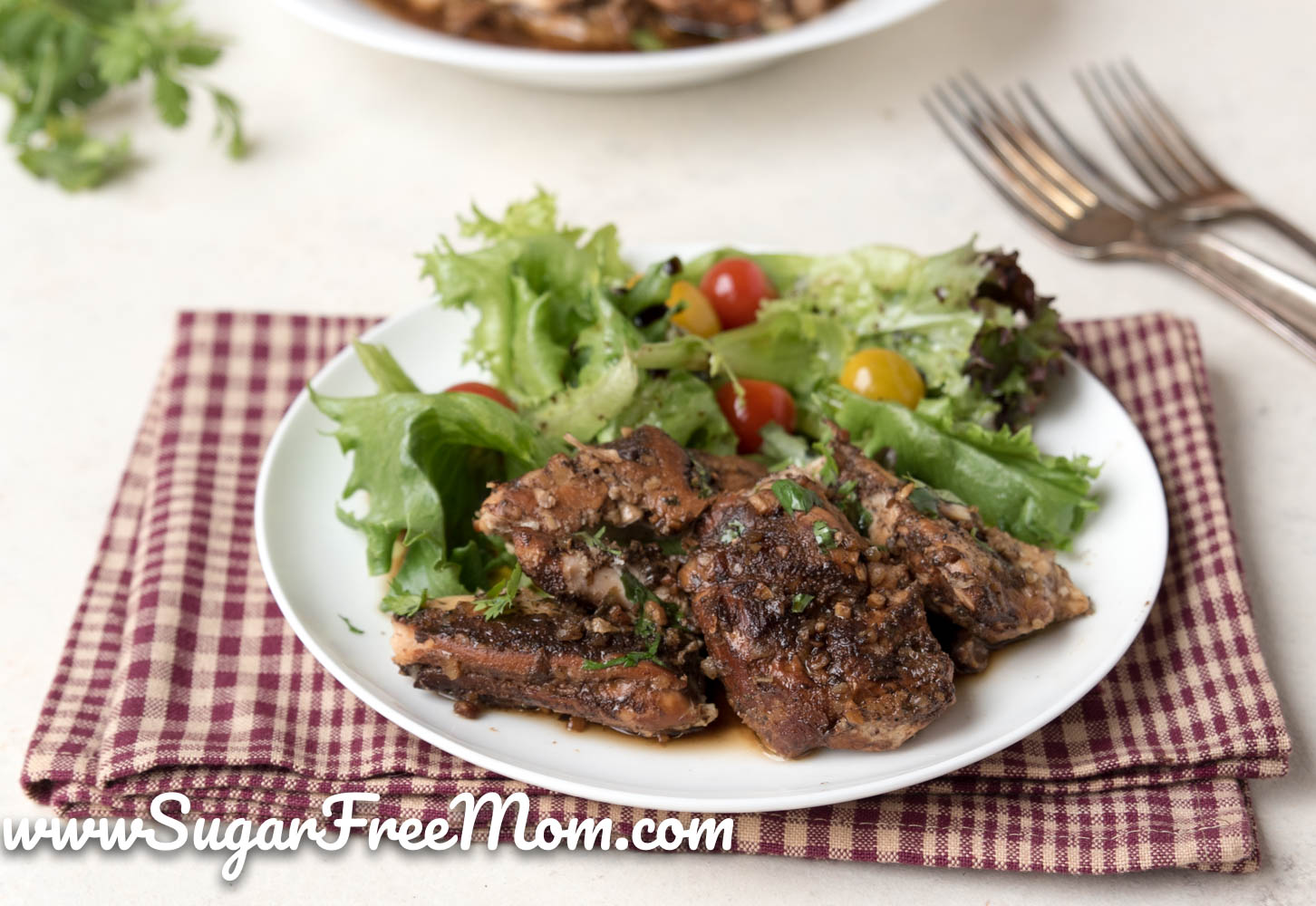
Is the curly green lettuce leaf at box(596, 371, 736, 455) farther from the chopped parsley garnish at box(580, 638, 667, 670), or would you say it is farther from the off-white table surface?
the off-white table surface

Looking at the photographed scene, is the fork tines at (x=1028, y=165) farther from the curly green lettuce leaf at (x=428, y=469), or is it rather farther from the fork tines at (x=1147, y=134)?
the curly green lettuce leaf at (x=428, y=469)

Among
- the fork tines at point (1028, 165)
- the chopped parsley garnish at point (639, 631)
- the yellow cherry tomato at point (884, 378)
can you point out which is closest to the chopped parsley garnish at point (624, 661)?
the chopped parsley garnish at point (639, 631)

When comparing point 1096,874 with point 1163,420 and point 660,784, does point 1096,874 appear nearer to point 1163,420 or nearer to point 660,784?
point 660,784

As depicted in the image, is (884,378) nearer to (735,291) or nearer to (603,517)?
(735,291)

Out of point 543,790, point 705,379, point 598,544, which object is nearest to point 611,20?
point 705,379

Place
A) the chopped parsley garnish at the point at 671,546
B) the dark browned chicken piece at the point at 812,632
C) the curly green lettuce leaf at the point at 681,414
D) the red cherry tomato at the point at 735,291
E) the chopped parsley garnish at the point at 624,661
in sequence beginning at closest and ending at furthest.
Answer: the dark browned chicken piece at the point at 812,632
the chopped parsley garnish at the point at 624,661
the chopped parsley garnish at the point at 671,546
the curly green lettuce leaf at the point at 681,414
the red cherry tomato at the point at 735,291

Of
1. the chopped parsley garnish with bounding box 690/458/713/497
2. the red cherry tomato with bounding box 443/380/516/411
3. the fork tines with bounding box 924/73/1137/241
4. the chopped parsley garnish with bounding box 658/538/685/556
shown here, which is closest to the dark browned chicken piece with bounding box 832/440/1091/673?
the chopped parsley garnish with bounding box 690/458/713/497
